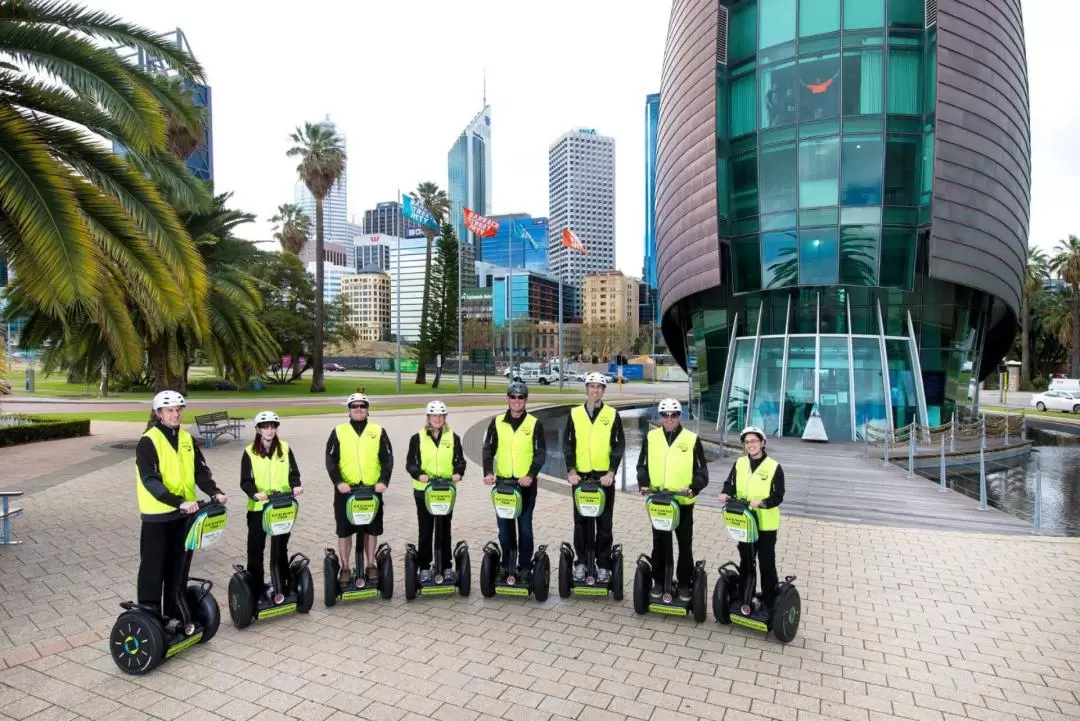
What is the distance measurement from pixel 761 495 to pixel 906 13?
23024mm

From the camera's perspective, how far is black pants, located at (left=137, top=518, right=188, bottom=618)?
186 inches

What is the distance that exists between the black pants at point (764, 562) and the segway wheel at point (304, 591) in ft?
13.0

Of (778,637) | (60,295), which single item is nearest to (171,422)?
(60,295)

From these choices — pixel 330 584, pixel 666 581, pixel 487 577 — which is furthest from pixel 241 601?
pixel 666 581

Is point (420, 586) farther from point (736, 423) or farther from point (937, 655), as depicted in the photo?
point (736, 423)

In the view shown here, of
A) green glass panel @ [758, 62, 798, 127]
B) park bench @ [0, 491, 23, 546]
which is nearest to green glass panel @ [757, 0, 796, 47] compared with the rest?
green glass panel @ [758, 62, 798, 127]

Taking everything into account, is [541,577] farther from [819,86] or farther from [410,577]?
[819,86]

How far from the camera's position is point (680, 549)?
228 inches

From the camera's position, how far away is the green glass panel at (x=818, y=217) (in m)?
21.3

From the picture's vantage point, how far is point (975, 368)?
26.1 metres

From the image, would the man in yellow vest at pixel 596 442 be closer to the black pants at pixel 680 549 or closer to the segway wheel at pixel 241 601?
the black pants at pixel 680 549

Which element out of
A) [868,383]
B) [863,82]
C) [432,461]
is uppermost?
[863,82]

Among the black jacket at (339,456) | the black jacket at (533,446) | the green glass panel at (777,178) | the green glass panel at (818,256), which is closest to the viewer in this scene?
the black jacket at (339,456)

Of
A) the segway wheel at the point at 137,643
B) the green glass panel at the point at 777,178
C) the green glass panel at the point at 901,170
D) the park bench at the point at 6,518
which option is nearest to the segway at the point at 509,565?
the segway wheel at the point at 137,643
